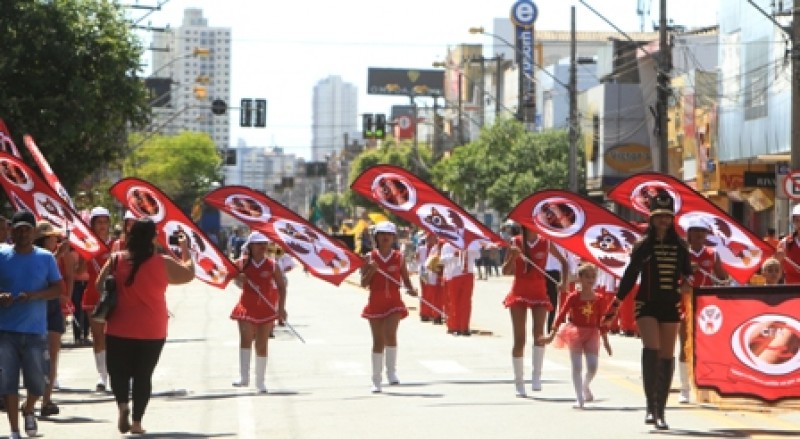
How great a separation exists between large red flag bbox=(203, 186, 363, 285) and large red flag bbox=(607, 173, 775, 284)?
3.02 m

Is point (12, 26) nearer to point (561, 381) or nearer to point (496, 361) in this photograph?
point (496, 361)

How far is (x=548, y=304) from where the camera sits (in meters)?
17.4

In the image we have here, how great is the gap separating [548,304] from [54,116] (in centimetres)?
1656

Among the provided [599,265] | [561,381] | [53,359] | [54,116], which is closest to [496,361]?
[561,381]

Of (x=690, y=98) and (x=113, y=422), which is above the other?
(x=690, y=98)

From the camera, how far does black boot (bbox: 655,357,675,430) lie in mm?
13812

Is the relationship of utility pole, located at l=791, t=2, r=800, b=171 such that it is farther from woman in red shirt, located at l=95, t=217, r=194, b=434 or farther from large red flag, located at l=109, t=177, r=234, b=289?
woman in red shirt, located at l=95, t=217, r=194, b=434

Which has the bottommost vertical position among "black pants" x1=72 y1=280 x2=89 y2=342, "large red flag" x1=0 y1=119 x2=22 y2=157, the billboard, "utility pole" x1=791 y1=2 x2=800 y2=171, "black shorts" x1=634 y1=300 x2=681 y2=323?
"black pants" x1=72 y1=280 x2=89 y2=342

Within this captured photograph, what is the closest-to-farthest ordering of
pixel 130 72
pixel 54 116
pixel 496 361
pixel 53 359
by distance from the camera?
pixel 53 359 < pixel 496 361 < pixel 54 116 < pixel 130 72

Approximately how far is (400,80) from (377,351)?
157m

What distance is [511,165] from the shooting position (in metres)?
80.9

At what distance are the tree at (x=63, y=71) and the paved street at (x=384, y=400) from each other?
221 inches

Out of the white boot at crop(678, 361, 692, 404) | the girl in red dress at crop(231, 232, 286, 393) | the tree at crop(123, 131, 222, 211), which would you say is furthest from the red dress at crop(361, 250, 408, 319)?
the tree at crop(123, 131, 222, 211)

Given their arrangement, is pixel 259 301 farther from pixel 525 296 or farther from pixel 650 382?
pixel 650 382
